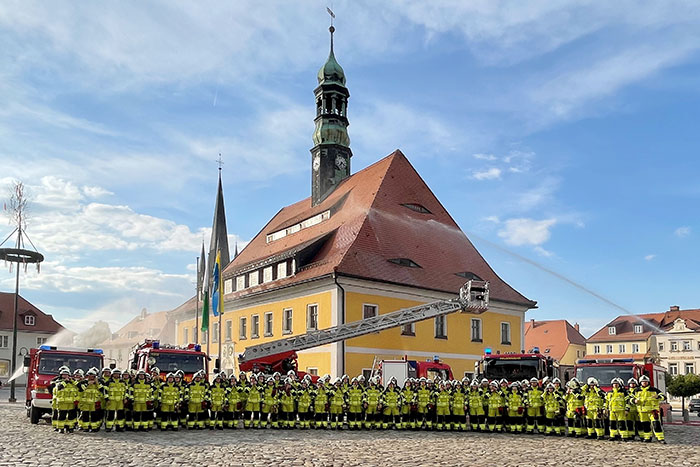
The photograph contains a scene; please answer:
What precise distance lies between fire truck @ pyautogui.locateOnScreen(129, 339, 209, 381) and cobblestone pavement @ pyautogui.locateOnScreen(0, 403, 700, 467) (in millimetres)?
3635

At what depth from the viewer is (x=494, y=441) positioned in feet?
50.0

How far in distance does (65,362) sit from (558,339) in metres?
58.7

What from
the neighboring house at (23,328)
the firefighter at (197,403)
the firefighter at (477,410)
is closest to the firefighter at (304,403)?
the firefighter at (197,403)

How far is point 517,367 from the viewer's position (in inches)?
790

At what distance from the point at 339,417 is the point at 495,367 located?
4.95 metres

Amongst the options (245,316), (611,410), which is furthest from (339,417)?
(245,316)

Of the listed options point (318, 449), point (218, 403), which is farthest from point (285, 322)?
point (318, 449)

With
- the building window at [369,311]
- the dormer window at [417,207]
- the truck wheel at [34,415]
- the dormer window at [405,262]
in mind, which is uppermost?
the dormer window at [417,207]

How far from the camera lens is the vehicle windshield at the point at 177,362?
20.0 metres

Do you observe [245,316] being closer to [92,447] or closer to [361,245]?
[361,245]

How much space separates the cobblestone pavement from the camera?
37.7 feet

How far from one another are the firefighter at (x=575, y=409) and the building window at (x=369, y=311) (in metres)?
14.4

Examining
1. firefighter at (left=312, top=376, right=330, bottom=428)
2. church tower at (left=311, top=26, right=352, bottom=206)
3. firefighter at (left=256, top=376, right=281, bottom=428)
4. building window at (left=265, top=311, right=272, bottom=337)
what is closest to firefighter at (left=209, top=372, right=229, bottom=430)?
firefighter at (left=256, top=376, right=281, bottom=428)

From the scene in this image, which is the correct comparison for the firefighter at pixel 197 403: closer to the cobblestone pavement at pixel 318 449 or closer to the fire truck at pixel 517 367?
the cobblestone pavement at pixel 318 449
